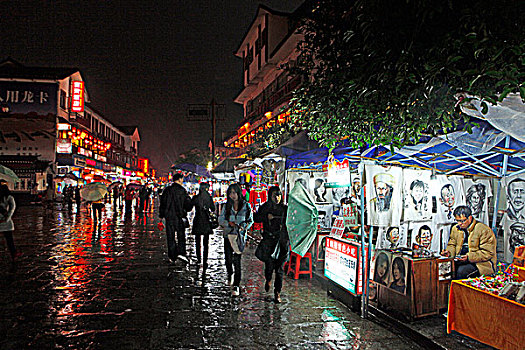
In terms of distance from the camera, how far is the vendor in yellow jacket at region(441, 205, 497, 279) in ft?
19.6

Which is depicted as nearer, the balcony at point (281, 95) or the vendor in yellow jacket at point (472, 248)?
the vendor in yellow jacket at point (472, 248)

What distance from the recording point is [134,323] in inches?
205

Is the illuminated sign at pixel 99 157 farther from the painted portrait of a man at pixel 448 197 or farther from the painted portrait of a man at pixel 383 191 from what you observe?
the painted portrait of a man at pixel 383 191

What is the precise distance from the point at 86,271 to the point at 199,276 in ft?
9.01

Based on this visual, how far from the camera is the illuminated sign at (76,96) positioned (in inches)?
1415

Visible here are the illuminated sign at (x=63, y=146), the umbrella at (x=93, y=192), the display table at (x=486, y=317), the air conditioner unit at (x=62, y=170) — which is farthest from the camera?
the air conditioner unit at (x=62, y=170)

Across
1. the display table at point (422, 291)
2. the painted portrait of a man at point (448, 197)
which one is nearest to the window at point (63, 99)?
the painted portrait of a man at point (448, 197)

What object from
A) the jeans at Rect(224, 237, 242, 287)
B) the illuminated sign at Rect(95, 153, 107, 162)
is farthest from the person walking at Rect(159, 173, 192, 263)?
the illuminated sign at Rect(95, 153, 107, 162)

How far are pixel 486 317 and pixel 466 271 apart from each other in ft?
5.59

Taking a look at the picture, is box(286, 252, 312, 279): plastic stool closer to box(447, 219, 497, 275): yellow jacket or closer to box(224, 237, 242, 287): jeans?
box(224, 237, 242, 287): jeans

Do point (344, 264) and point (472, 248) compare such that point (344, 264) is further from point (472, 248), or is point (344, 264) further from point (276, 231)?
point (472, 248)

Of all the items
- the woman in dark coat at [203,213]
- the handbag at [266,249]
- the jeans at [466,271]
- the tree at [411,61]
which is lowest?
the jeans at [466,271]

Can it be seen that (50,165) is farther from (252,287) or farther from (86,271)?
(252,287)

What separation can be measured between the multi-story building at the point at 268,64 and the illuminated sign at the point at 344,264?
64.0 feet
